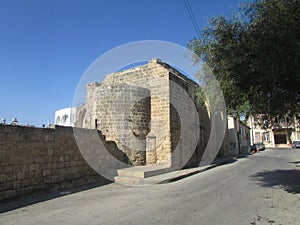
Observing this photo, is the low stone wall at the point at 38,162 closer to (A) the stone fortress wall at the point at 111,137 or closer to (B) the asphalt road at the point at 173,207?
(A) the stone fortress wall at the point at 111,137

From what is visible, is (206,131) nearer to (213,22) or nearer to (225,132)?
(225,132)

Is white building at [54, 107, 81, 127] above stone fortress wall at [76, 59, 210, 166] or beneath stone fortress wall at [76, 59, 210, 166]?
above

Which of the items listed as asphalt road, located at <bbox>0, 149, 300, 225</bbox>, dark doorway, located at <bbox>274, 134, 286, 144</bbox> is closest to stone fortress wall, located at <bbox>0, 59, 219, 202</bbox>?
asphalt road, located at <bbox>0, 149, 300, 225</bbox>

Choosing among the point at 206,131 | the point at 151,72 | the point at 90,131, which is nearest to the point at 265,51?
the point at 90,131

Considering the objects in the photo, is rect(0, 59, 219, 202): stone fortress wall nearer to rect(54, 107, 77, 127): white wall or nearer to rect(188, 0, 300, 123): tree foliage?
rect(188, 0, 300, 123): tree foliage

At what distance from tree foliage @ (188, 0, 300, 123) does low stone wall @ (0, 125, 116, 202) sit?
6040mm

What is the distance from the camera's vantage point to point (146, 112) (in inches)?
538

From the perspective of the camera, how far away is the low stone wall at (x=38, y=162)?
671cm

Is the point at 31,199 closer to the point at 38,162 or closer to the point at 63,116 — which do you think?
the point at 38,162

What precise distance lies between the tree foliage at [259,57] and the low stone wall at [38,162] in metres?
6.04

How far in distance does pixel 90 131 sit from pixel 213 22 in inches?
261

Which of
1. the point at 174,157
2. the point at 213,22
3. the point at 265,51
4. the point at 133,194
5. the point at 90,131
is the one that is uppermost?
the point at 213,22

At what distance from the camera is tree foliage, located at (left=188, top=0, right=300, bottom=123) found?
5438 millimetres

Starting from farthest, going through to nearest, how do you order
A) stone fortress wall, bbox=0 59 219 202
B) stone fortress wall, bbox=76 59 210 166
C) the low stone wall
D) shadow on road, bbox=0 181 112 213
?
stone fortress wall, bbox=76 59 210 166
stone fortress wall, bbox=0 59 219 202
the low stone wall
shadow on road, bbox=0 181 112 213
